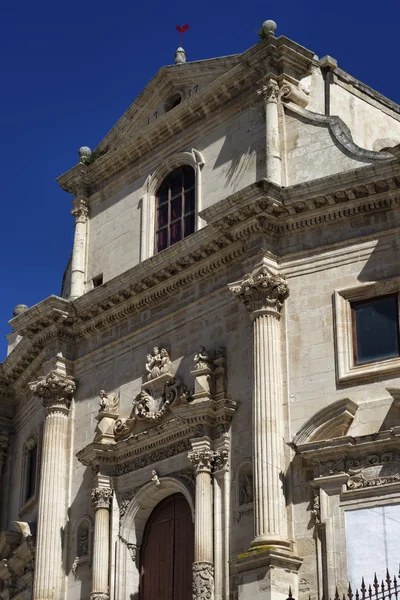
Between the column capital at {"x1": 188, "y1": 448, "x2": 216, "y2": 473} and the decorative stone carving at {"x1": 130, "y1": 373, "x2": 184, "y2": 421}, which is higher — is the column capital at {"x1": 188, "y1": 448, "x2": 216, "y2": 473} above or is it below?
below

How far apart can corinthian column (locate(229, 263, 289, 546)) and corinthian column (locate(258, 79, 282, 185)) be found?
2093 mm

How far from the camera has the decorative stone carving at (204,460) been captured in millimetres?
20688

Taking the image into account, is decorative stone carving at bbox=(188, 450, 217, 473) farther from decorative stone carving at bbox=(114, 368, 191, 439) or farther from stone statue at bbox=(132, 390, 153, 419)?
stone statue at bbox=(132, 390, 153, 419)

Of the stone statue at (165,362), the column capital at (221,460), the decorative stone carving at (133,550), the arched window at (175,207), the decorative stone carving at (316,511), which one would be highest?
the arched window at (175,207)

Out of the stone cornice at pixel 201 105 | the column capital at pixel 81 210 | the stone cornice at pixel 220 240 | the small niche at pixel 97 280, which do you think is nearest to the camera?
the stone cornice at pixel 220 240

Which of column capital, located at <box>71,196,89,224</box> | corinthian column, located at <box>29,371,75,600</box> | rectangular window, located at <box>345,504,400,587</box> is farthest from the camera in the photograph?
column capital, located at <box>71,196,89,224</box>

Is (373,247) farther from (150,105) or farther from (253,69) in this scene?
(150,105)

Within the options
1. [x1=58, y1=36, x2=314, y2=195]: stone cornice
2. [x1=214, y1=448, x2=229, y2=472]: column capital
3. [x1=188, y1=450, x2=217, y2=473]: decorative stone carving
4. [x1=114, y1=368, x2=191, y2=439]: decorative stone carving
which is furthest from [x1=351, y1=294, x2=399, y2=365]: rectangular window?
[x1=58, y1=36, x2=314, y2=195]: stone cornice

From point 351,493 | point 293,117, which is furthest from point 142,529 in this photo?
point 293,117

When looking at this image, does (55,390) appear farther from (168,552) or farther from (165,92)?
(165,92)

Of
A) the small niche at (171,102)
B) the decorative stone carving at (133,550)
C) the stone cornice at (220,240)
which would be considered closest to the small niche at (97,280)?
the stone cornice at (220,240)

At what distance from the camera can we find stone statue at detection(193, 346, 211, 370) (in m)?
21.4

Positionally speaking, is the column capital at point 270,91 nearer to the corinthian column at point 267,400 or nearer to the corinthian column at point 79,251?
the corinthian column at point 267,400

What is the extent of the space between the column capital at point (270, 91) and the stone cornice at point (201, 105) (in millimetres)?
231
